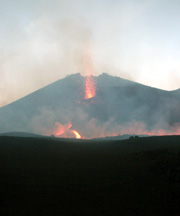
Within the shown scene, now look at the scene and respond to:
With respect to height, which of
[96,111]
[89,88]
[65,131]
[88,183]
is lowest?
[88,183]

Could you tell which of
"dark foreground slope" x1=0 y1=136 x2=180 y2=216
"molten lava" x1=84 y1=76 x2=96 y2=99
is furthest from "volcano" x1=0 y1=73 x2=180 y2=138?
"dark foreground slope" x1=0 y1=136 x2=180 y2=216

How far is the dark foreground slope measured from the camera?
329 inches

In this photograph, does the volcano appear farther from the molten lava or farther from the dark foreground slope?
the dark foreground slope

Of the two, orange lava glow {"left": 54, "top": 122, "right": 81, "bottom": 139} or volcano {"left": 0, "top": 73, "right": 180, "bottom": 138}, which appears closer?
orange lava glow {"left": 54, "top": 122, "right": 81, "bottom": 139}

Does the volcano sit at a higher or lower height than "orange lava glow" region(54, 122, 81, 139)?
higher

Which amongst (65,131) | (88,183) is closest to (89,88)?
(65,131)

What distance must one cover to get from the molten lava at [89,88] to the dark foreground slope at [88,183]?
56886 mm

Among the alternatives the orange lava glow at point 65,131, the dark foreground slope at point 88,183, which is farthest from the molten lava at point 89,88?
the dark foreground slope at point 88,183

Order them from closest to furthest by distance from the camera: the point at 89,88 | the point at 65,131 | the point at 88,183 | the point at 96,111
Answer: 1. the point at 88,183
2. the point at 65,131
3. the point at 96,111
4. the point at 89,88

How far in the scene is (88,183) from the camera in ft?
37.0

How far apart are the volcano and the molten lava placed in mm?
357

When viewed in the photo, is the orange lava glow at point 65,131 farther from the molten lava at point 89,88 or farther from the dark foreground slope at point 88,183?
the dark foreground slope at point 88,183

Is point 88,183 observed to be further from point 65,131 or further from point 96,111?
point 96,111

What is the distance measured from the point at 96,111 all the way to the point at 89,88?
1535 cm
